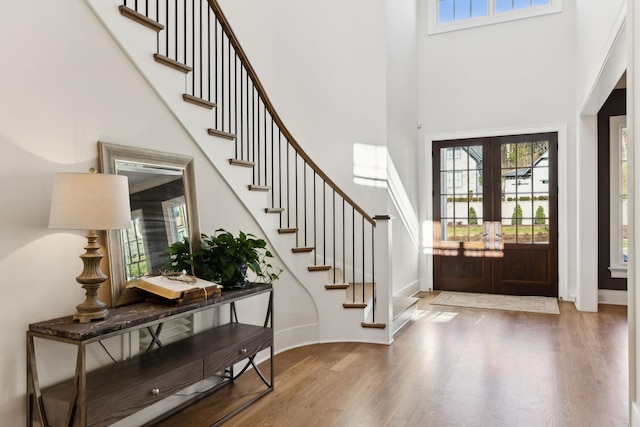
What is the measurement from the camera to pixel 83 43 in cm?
225

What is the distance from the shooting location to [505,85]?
6.32m

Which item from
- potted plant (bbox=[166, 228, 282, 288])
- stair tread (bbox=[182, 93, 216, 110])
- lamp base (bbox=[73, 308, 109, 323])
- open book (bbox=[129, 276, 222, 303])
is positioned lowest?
lamp base (bbox=[73, 308, 109, 323])

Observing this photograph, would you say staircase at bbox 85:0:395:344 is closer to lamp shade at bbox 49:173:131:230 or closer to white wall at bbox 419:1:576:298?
lamp shade at bbox 49:173:131:230

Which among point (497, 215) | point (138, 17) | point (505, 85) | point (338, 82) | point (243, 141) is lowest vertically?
point (497, 215)

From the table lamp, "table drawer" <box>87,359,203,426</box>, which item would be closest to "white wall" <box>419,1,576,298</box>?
"table drawer" <box>87,359,203,426</box>

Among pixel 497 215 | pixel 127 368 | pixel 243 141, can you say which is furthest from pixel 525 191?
pixel 127 368

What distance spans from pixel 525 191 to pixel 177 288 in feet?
17.8

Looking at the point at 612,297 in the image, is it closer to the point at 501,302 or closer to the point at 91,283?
the point at 501,302

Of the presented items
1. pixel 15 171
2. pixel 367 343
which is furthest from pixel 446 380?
pixel 15 171

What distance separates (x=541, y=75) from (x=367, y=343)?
179 inches

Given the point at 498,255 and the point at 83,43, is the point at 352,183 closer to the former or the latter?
the point at 498,255

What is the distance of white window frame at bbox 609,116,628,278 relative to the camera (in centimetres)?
565

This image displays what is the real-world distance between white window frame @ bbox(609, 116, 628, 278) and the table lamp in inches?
233

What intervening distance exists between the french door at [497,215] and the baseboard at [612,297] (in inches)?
21.1
